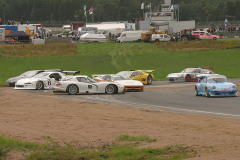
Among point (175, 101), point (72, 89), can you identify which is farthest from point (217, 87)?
point (72, 89)

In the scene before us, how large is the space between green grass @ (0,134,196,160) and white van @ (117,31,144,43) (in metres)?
55.8

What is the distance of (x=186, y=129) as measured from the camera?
46.0ft

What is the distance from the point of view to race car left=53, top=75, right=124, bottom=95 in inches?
1060

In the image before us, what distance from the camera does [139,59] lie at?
171 feet

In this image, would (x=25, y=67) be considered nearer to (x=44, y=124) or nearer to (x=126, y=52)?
(x=126, y=52)

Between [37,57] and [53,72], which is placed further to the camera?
[37,57]

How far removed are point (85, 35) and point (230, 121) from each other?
53673 millimetres

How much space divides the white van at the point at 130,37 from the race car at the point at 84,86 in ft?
131

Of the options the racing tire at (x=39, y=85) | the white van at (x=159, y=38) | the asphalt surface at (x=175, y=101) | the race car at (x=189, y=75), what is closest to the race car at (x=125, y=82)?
the asphalt surface at (x=175, y=101)

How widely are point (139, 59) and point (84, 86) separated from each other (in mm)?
25607

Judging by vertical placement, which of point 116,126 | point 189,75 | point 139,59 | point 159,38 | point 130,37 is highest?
point 130,37

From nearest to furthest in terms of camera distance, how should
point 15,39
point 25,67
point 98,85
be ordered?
point 98,85 < point 25,67 < point 15,39

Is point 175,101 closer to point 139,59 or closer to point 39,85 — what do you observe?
point 39,85

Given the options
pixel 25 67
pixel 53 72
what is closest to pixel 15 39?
pixel 25 67
